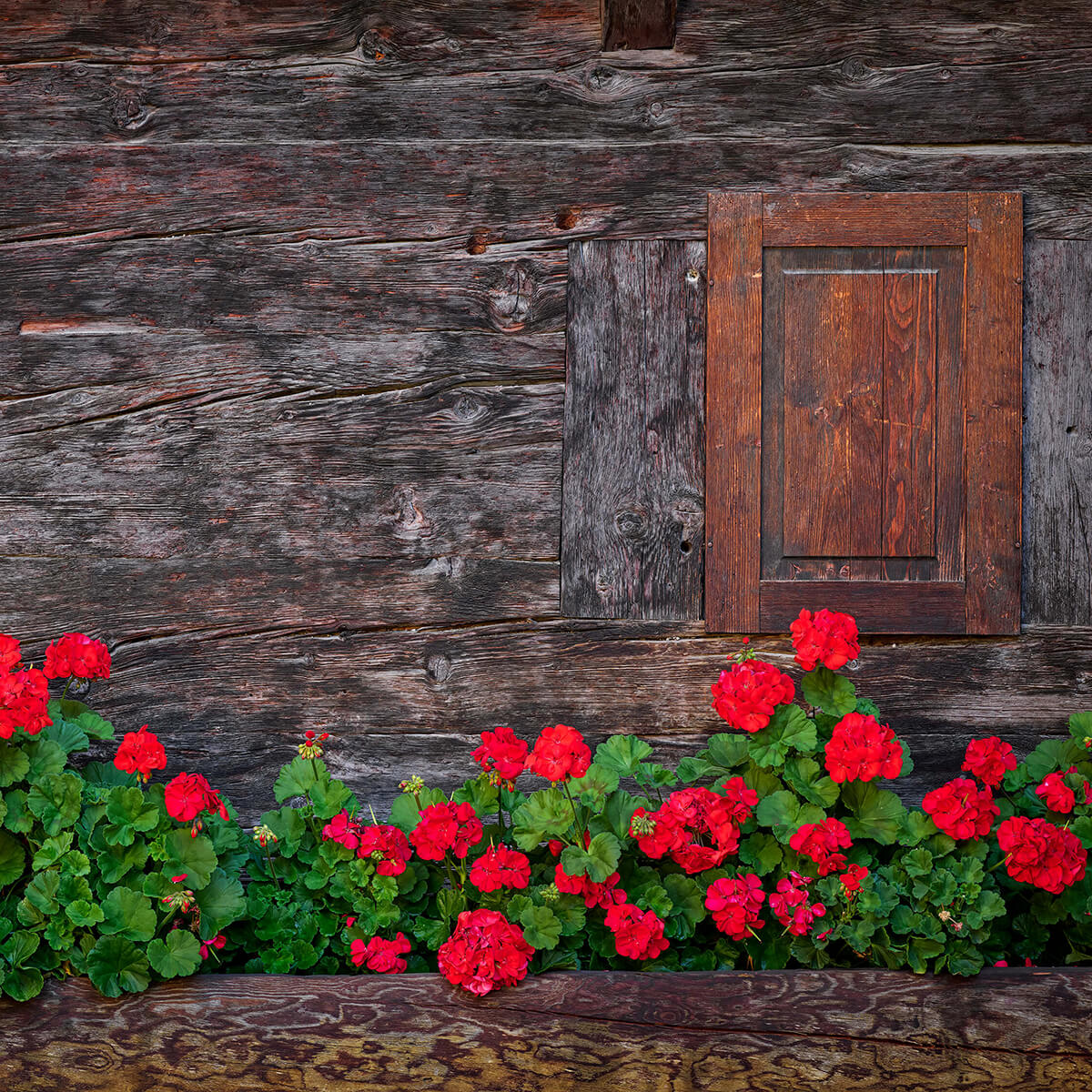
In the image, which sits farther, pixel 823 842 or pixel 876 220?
pixel 876 220

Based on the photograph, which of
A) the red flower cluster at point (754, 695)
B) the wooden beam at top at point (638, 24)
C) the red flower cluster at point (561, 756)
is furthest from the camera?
the wooden beam at top at point (638, 24)

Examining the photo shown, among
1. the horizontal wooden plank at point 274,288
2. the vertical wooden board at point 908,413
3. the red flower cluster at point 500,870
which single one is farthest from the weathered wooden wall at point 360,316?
the red flower cluster at point 500,870

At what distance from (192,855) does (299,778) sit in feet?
0.89

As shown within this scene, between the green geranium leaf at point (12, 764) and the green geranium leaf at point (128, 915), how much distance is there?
316mm

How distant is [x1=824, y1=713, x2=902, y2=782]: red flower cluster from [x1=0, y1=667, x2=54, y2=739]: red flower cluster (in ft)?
5.34

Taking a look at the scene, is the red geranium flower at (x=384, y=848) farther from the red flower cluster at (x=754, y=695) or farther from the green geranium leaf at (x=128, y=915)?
the red flower cluster at (x=754, y=695)

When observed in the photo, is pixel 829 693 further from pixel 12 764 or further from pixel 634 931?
pixel 12 764

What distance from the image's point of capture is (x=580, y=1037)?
1.89m

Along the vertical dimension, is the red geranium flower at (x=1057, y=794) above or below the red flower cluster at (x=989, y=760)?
below

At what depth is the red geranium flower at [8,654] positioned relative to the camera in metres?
Answer: 1.90

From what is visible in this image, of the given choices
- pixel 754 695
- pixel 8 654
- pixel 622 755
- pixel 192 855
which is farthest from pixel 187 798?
pixel 754 695

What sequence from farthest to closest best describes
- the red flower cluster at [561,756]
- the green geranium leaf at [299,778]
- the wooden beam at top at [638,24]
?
the wooden beam at top at [638,24], the green geranium leaf at [299,778], the red flower cluster at [561,756]

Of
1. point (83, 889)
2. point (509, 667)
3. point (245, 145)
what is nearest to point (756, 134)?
point (245, 145)

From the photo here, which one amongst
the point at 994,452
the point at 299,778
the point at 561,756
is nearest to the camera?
the point at 561,756
